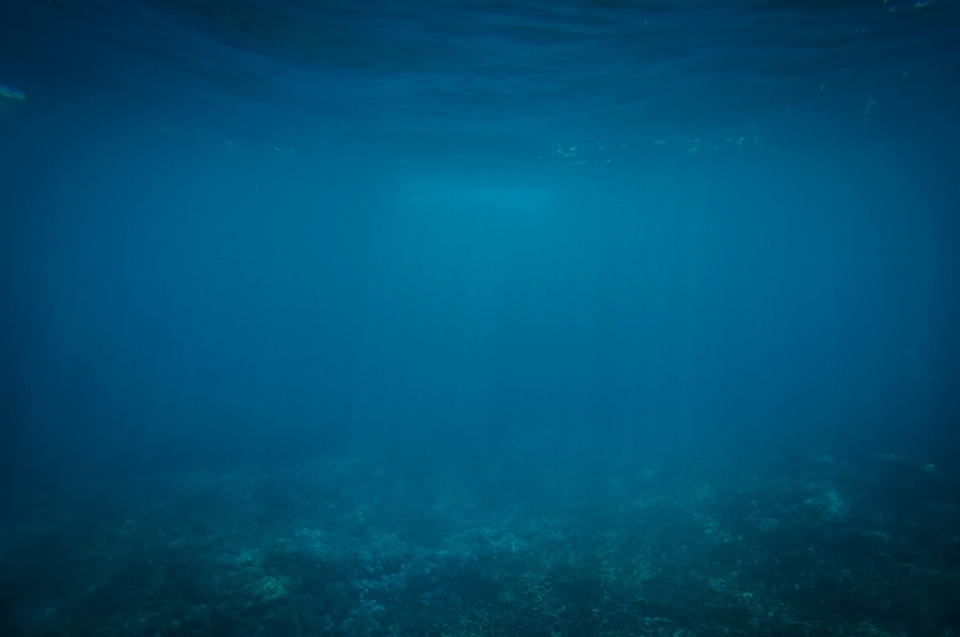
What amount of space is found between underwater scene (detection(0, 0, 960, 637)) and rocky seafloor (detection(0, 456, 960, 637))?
96 millimetres

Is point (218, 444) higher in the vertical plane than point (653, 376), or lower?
lower

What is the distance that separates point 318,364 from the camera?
45812mm

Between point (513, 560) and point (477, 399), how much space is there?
21.4 metres

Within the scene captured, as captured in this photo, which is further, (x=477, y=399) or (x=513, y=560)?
(x=477, y=399)

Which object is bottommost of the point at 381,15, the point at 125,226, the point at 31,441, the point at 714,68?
the point at 31,441

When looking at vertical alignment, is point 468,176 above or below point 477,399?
above

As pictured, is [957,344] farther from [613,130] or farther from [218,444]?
[218,444]

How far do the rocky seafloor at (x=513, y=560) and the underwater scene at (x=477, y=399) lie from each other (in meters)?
0.10

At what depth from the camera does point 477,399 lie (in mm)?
33906

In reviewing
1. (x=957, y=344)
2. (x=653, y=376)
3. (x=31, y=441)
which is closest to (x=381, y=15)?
(x=31, y=441)

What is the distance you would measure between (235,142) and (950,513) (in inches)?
1342

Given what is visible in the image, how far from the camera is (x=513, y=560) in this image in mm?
12531

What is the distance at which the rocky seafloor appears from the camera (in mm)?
9180

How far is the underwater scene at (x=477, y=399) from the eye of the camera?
32.9 feet
